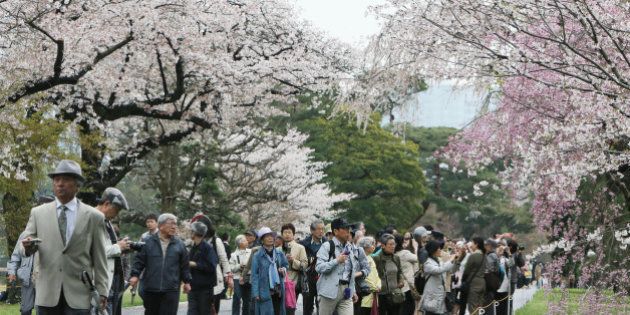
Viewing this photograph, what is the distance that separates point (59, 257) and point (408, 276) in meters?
8.13

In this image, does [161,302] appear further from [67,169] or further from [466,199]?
[466,199]

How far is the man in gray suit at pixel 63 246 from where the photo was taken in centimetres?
772

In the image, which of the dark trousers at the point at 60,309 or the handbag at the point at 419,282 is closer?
the dark trousers at the point at 60,309

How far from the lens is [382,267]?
49.2 feet

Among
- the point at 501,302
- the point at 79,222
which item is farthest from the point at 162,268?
the point at 501,302

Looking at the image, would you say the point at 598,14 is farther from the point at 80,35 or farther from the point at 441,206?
the point at 441,206

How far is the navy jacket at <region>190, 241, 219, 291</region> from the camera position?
527 inches

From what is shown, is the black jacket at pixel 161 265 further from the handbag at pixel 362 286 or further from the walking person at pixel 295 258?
the walking person at pixel 295 258

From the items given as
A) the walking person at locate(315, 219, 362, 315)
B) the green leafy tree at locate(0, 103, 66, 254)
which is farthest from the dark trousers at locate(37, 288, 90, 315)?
the green leafy tree at locate(0, 103, 66, 254)

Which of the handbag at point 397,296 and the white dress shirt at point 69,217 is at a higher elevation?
the white dress shirt at point 69,217

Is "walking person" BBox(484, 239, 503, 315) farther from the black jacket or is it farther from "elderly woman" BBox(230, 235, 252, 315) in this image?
the black jacket

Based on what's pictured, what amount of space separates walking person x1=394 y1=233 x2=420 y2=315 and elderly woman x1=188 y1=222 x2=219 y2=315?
304cm

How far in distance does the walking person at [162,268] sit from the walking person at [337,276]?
1988 millimetres

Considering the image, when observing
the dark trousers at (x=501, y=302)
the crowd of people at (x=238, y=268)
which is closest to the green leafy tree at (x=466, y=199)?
the crowd of people at (x=238, y=268)
